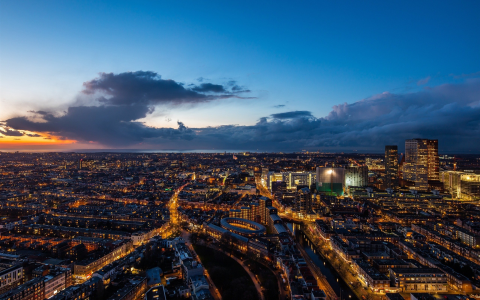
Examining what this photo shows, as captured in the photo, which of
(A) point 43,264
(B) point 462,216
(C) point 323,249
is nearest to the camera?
(A) point 43,264

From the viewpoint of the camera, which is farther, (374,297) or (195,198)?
(195,198)

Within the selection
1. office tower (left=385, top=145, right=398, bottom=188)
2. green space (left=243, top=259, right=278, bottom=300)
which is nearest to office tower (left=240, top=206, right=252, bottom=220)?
green space (left=243, top=259, right=278, bottom=300)

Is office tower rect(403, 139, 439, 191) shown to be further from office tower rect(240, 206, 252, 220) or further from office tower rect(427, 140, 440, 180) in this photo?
office tower rect(240, 206, 252, 220)

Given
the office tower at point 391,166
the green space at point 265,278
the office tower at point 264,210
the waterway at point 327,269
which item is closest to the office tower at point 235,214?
the office tower at point 264,210

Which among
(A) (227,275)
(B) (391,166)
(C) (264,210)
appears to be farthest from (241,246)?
(B) (391,166)

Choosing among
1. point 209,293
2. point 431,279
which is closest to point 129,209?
point 209,293

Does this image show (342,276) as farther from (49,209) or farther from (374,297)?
(49,209)

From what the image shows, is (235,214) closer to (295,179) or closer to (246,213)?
(246,213)

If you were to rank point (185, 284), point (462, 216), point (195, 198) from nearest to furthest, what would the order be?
point (185, 284)
point (462, 216)
point (195, 198)

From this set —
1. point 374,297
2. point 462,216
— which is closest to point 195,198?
point 374,297
